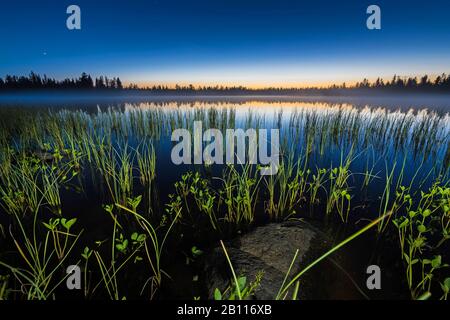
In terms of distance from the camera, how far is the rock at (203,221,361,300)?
7.06 ft

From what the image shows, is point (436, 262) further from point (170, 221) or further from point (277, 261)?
point (170, 221)

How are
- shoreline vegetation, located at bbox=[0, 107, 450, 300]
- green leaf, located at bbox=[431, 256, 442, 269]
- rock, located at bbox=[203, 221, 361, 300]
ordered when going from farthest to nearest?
shoreline vegetation, located at bbox=[0, 107, 450, 300], rock, located at bbox=[203, 221, 361, 300], green leaf, located at bbox=[431, 256, 442, 269]

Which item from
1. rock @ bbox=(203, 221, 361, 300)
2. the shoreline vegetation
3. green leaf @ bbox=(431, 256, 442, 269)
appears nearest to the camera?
green leaf @ bbox=(431, 256, 442, 269)

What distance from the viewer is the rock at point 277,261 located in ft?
7.06

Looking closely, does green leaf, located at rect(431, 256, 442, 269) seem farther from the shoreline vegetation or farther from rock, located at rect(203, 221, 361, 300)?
rock, located at rect(203, 221, 361, 300)

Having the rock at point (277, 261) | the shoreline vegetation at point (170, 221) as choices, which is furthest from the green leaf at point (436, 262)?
the rock at point (277, 261)

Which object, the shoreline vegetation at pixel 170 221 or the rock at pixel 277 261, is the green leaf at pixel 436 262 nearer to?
the shoreline vegetation at pixel 170 221

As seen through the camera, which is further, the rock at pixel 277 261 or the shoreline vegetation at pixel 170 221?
the shoreline vegetation at pixel 170 221

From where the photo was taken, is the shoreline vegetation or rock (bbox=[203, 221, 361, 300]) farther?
the shoreline vegetation

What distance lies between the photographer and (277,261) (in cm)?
246

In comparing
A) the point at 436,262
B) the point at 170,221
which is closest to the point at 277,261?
the point at 436,262

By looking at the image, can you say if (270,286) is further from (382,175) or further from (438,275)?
(382,175)

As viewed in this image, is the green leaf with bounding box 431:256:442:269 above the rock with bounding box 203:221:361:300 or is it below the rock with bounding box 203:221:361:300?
above

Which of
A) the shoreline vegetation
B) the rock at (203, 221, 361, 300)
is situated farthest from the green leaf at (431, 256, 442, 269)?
the rock at (203, 221, 361, 300)
